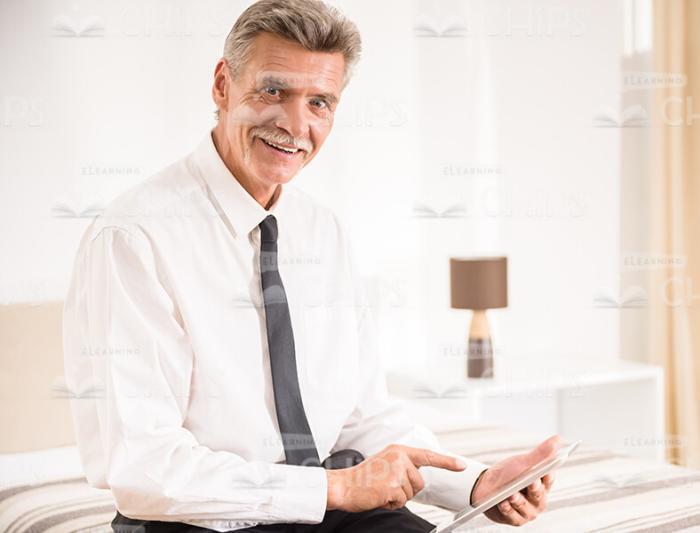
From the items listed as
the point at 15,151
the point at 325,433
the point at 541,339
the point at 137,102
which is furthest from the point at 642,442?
the point at 15,151

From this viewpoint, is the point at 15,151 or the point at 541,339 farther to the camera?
the point at 541,339

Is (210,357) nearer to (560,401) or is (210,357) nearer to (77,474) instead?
(77,474)

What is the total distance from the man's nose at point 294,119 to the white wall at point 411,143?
57cm

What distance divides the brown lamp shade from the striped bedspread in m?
0.72

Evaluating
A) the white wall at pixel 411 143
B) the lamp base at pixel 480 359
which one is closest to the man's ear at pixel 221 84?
the white wall at pixel 411 143

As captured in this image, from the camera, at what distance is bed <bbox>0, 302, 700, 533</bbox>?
1532mm

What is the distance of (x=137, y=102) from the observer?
192 cm

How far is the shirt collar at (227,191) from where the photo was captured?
4.42 feet

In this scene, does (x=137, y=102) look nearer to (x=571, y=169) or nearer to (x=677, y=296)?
(x=571, y=169)

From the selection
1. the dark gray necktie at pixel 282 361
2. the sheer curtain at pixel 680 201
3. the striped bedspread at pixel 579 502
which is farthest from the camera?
the sheer curtain at pixel 680 201

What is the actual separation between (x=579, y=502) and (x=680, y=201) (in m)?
1.53

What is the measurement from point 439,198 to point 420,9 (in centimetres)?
57

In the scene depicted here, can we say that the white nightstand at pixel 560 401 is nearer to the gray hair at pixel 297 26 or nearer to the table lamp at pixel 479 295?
the table lamp at pixel 479 295

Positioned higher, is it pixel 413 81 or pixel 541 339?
pixel 413 81
